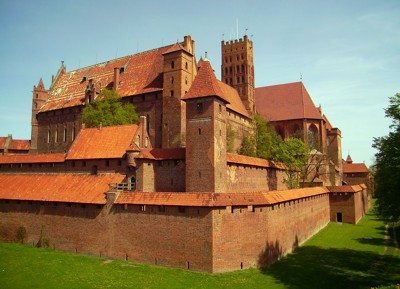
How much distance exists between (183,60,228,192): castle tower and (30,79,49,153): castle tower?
112 feet

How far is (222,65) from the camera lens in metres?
56.8


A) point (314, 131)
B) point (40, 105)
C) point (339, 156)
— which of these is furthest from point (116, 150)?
point (339, 156)

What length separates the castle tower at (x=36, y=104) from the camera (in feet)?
168

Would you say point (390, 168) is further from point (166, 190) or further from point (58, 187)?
point (58, 187)

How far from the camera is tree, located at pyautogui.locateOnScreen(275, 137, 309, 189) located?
3962 cm

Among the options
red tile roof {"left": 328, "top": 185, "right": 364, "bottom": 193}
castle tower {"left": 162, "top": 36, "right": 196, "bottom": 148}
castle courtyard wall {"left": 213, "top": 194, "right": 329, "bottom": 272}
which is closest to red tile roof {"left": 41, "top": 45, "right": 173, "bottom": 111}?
castle tower {"left": 162, "top": 36, "right": 196, "bottom": 148}

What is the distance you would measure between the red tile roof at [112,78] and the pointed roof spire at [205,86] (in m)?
11.6

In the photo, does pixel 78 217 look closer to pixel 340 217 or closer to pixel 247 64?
pixel 340 217

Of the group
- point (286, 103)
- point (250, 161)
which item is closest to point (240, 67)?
point (286, 103)

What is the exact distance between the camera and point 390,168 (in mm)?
21438

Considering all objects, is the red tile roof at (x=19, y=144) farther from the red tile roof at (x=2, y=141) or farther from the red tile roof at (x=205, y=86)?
the red tile roof at (x=205, y=86)

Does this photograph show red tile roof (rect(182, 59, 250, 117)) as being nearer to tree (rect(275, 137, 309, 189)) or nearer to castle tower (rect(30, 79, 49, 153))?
tree (rect(275, 137, 309, 189))

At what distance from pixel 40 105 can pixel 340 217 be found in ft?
150

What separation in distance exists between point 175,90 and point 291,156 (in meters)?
15.4
